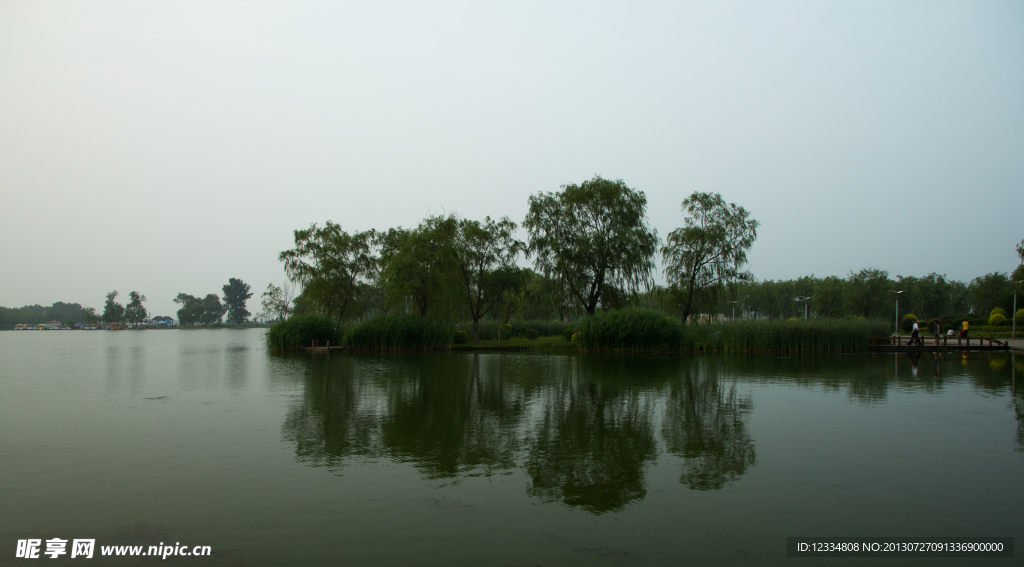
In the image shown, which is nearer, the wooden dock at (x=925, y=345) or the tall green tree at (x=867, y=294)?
the wooden dock at (x=925, y=345)

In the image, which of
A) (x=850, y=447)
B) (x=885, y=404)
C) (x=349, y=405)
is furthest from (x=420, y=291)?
(x=850, y=447)

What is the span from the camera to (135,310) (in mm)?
151500

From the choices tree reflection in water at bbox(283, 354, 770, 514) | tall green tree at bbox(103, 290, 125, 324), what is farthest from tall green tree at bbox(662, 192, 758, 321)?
tall green tree at bbox(103, 290, 125, 324)

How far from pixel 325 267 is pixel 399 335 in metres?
12.8

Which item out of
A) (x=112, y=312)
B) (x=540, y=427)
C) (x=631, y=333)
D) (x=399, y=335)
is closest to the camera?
(x=540, y=427)

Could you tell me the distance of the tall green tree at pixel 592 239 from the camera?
37.5 m

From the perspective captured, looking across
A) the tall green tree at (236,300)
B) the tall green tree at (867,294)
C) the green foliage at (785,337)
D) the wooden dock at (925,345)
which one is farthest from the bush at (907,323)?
the tall green tree at (236,300)

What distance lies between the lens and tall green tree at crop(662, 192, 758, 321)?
40.7 metres

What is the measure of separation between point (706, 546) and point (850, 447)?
515 cm

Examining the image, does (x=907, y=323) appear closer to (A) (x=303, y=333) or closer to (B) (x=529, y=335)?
(B) (x=529, y=335)

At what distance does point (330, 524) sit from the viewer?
19.1 feet

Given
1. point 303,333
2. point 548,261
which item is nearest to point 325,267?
point 303,333

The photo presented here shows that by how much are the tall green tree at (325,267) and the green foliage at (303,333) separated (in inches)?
235

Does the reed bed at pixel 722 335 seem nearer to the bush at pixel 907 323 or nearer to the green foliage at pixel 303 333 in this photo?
the green foliage at pixel 303 333
